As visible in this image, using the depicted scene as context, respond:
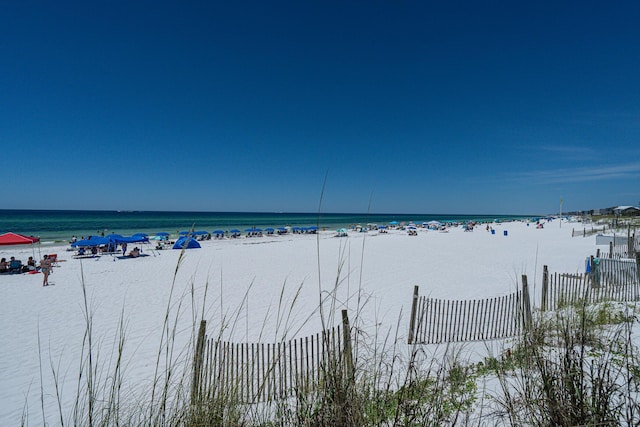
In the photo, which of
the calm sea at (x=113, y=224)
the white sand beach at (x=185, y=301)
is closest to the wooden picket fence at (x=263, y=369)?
the white sand beach at (x=185, y=301)

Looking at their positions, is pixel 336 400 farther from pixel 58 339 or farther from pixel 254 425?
pixel 58 339

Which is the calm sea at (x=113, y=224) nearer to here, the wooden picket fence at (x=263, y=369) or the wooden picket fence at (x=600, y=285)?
the wooden picket fence at (x=600, y=285)

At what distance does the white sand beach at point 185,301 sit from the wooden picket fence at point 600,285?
576 millimetres

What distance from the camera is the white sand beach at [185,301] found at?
4.98 metres

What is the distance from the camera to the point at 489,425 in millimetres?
2605

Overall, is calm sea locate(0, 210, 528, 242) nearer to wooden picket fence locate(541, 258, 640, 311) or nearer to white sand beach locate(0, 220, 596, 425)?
white sand beach locate(0, 220, 596, 425)

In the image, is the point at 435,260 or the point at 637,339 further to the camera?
the point at 435,260

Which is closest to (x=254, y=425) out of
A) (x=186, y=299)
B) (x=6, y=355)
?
(x=6, y=355)

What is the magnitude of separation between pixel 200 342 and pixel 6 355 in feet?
19.4

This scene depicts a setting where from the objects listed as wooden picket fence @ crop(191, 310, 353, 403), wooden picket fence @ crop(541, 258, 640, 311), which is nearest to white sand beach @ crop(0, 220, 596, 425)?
wooden picket fence @ crop(191, 310, 353, 403)

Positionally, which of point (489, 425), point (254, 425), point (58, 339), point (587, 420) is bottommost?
point (58, 339)

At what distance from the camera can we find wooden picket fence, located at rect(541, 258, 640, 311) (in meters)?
7.21

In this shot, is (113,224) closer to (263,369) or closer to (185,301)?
(185,301)

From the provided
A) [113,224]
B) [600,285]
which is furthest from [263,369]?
[113,224]
